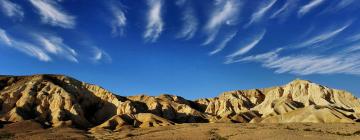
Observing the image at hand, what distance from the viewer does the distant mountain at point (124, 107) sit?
131 meters

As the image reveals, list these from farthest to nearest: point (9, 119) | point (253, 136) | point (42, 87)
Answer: point (42, 87)
point (9, 119)
point (253, 136)

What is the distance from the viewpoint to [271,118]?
139 metres

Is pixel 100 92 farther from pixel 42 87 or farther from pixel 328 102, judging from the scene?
pixel 328 102

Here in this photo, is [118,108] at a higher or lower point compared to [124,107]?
lower

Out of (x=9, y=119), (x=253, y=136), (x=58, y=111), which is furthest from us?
(x=58, y=111)

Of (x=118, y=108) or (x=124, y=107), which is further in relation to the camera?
(x=118, y=108)

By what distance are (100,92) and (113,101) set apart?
31.4 feet

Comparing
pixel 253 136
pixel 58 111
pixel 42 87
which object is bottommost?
pixel 253 136

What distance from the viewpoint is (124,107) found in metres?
163

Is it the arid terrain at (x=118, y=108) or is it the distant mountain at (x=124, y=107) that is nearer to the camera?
the arid terrain at (x=118, y=108)

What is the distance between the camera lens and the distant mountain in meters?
131

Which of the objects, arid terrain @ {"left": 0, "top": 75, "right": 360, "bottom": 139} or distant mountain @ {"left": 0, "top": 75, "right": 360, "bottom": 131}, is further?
distant mountain @ {"left": 0, "top": 75, "right": 360, "bottom": 131}

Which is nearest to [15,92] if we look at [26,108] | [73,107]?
[26,108]

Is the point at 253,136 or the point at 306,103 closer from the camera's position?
the point at 253,136
